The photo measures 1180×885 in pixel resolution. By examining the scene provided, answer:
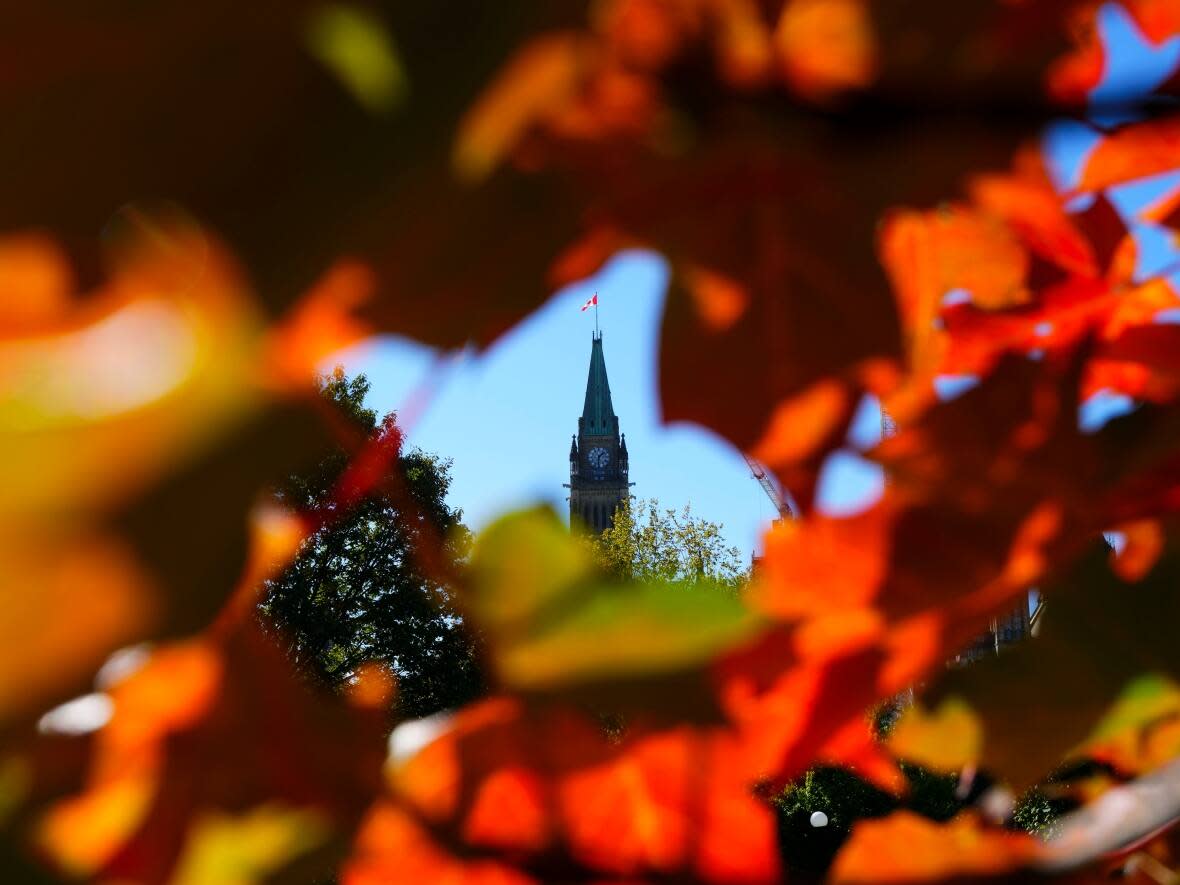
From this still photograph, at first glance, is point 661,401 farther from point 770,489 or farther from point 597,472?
point 597,472

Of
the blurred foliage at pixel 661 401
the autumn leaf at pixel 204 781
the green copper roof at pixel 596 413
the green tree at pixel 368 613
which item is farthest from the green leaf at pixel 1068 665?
the green copper roof at pixel 596 413

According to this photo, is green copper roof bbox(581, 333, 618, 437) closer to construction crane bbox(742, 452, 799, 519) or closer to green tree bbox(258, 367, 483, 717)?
green tree bbox(258, 367, 483, 717)

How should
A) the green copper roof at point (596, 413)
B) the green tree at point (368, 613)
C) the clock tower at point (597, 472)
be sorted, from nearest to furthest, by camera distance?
1. the green tree at point (368, 613)
2. the green copper roof at point (596, 413)
3. the clock tower at point (597, 472)

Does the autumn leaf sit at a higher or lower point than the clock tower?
higher

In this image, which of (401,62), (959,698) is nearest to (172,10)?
(401,62)

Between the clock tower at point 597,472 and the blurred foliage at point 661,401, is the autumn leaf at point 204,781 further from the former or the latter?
the clock tower at point 597,472

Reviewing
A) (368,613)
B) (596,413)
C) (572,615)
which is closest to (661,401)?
(572,615)

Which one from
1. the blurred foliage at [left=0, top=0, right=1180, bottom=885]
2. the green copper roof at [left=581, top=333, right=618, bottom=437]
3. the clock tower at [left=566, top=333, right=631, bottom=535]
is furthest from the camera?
the clock tower at [left=566, top=333, right=631, bottom=535]

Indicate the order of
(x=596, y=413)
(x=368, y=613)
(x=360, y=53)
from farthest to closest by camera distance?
(x=596, y=413) < (x=368, y=613) < (x=360, y=53)

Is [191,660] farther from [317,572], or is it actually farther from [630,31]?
[317,572]

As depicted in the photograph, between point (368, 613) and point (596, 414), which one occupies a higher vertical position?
point (368, 613)

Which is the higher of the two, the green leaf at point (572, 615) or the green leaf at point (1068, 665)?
the green leaf at point (572, 615)

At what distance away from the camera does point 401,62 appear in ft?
0.25

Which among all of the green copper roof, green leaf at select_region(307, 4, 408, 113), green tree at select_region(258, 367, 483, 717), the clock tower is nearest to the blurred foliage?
green leaf at select_region(307, 4, 408, 113)
